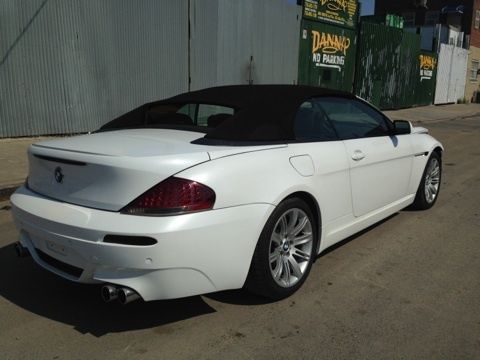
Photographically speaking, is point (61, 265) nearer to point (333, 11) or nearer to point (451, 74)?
point (333, 11)

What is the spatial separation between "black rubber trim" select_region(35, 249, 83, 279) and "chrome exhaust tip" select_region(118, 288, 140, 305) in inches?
13.5

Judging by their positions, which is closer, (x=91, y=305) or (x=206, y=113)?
(x=91, y=305)

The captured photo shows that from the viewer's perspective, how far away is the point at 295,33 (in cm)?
1684

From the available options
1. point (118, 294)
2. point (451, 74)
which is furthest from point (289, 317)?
point (451, 74)

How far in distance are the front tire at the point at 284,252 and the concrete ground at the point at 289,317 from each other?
0.13m

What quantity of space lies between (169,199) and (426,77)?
27.5 metres

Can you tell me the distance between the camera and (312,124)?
386 cm

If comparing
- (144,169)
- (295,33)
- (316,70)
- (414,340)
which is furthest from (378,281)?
(316,70)

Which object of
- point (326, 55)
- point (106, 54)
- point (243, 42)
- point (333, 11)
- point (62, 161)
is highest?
point (333, 11)

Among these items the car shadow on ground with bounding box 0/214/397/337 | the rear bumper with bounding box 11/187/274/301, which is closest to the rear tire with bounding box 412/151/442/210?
the car shadow on ground with bounding box 0/214/397/337

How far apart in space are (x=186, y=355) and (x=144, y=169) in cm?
105

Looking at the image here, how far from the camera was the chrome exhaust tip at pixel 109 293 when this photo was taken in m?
2.74

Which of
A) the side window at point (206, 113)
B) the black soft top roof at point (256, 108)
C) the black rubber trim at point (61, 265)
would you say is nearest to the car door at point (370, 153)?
the black soft top roof at point (256, 108)

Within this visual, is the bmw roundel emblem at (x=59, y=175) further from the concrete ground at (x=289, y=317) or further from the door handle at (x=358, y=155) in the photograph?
the door handle at (x=358, y=155)
